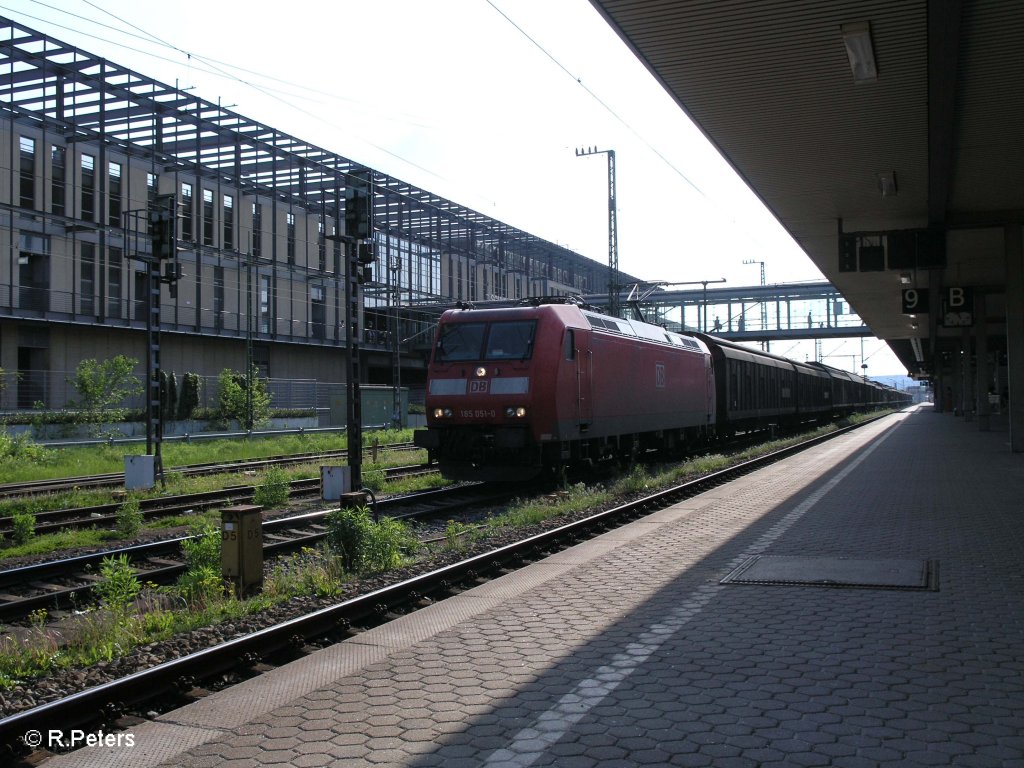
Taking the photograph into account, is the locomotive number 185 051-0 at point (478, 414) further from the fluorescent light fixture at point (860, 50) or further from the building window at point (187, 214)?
the building window at point (187, 214)

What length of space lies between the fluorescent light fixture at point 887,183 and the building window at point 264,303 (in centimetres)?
3170

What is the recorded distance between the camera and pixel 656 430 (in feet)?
63.6

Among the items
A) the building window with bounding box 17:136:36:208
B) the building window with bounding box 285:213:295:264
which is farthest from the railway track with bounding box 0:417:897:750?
the building window with bounding box 285:213:295:264

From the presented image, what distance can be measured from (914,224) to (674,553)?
14.9 m

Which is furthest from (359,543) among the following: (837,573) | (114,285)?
(114,285)

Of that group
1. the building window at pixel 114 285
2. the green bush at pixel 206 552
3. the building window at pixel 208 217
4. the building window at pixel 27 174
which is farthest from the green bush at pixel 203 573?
the building window at pixel 208 217

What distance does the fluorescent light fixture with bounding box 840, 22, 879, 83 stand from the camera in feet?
32.2

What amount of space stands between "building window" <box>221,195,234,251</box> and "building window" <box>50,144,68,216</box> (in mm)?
8092

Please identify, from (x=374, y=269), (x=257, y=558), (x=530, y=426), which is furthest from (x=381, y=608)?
(x=374, y=269)

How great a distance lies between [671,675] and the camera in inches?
200

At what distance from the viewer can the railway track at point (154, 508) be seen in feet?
39.9

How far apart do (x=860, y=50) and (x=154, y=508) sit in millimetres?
11702

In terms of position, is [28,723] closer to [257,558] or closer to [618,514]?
[257,558]

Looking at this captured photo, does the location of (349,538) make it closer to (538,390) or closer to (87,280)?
(538,390)
